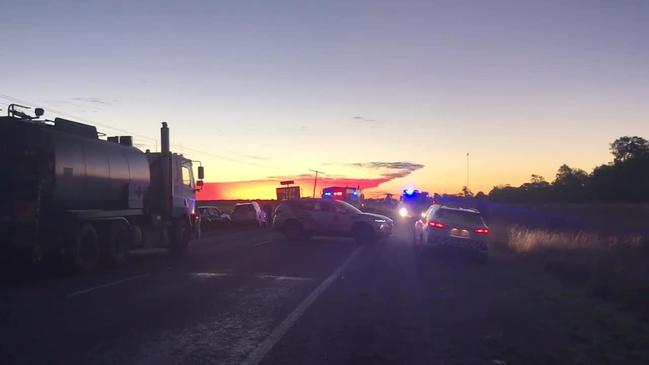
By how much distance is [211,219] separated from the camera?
4316 centimetres

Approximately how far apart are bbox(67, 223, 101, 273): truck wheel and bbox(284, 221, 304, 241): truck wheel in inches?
537

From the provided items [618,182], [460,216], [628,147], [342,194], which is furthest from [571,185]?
[460,216]

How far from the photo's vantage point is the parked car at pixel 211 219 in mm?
41838

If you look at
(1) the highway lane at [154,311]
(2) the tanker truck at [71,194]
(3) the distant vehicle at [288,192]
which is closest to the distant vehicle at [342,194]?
(3) the distant vehicle at [288,192]

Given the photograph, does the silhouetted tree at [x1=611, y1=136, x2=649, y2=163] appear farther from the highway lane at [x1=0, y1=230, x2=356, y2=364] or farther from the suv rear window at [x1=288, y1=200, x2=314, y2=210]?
the highway lane at [x1=0, y1=230, x2=356, y2=364]

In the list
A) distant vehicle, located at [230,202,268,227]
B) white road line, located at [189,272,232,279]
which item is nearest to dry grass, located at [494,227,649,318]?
white road line, located at [189,272,232,279]

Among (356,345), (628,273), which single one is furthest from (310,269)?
(356,345)

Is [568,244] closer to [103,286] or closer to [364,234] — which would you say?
[364,234]

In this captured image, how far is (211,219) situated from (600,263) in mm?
29150

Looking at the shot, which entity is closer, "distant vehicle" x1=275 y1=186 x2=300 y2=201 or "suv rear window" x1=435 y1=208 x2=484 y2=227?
"suv rear window" x1=435 y1=208 x2=484 y2=227

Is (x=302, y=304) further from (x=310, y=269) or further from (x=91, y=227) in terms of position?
(x=91, y=227)

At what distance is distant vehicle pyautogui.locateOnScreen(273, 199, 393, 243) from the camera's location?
1123 inches

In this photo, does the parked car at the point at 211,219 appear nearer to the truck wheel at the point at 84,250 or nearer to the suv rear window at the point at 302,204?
the suv rear window at the point at 302,204

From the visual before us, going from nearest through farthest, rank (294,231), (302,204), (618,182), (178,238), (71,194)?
(71,194) < (178,238) < (294,231) < (302,204) < (618,182)
